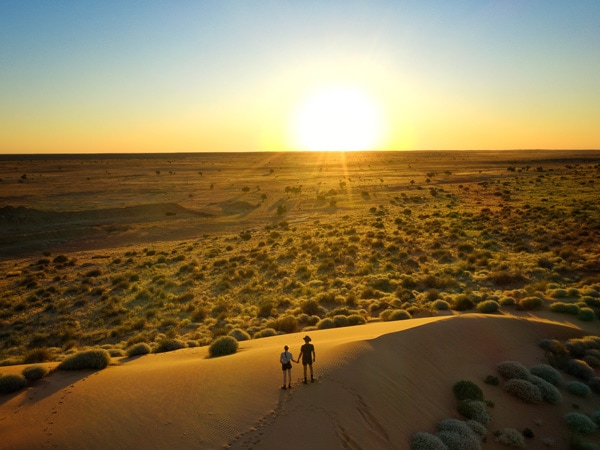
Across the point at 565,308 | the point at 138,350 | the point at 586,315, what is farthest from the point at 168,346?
the point at 586,315

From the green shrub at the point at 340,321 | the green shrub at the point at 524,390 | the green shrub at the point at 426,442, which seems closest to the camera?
the green shrub at the point at 426,442

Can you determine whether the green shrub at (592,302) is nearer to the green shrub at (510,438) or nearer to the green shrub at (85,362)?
the green shrub at (510,438)

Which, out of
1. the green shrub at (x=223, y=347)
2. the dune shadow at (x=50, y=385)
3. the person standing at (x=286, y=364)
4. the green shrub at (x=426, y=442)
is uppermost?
the person standing at (x=286, y=364)

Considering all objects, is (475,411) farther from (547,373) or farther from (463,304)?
(463,304)

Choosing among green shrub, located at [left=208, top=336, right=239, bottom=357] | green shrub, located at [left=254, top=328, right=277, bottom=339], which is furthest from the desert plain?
green shrub, located at [left=208, top=336, right=239, bottom=357]

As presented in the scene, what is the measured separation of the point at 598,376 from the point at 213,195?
59541 mm

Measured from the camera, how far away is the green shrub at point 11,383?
11211mm

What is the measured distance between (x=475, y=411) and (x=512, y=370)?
305 cm

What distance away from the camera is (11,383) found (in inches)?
444

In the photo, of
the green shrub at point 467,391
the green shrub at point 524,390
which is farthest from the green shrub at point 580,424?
the green shrub at point 467,391

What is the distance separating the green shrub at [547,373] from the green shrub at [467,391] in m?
2.94

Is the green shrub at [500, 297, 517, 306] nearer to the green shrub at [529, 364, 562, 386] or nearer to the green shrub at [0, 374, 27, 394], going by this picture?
the green shrub at [529, 364, 562, 386]

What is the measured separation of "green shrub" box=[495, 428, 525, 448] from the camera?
34.8 ft

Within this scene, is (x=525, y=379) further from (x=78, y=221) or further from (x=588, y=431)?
(x=78, y=221)
